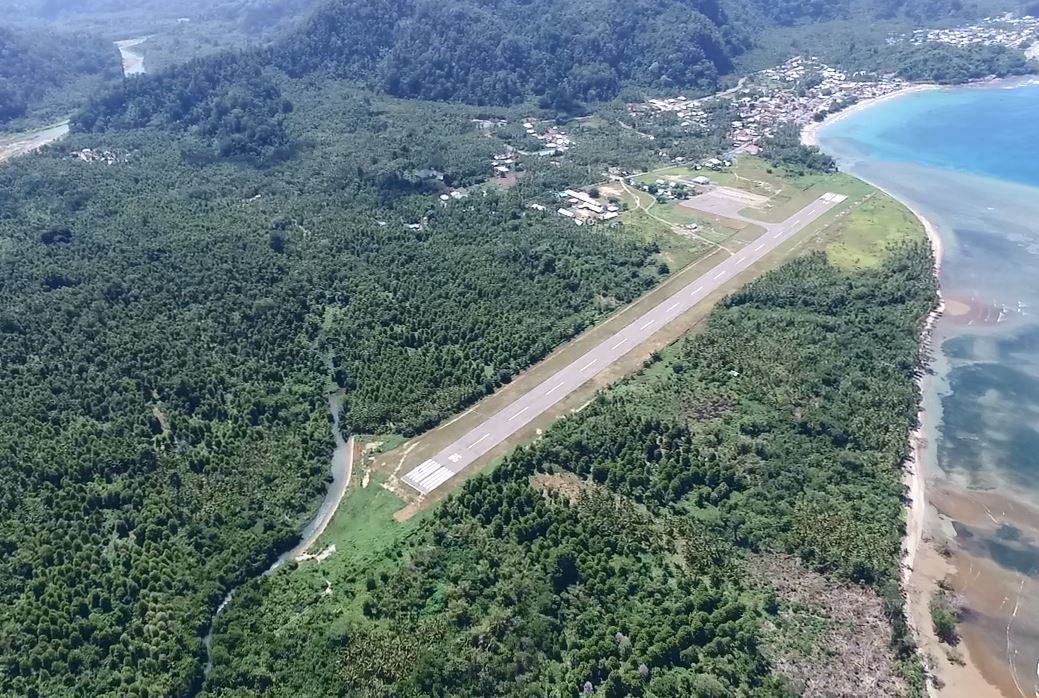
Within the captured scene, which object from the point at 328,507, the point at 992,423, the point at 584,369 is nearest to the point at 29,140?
the point at 328,507

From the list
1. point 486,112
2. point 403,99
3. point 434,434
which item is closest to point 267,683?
point 434,434

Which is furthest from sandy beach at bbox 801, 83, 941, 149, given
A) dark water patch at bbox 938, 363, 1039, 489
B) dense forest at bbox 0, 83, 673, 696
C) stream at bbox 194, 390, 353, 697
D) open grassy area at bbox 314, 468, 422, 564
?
open grassy area at bbox 314, 468, 422, 564

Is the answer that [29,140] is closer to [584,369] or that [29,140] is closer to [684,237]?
[684,237]

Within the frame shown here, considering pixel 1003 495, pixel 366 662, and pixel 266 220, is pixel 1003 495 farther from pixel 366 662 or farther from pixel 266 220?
pixel 266 220

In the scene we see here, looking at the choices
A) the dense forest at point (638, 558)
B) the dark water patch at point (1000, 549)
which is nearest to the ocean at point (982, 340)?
the dark water patch at point (1000, 549)

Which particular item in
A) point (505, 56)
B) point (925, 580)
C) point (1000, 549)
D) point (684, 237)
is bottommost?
point (1000, 549)
